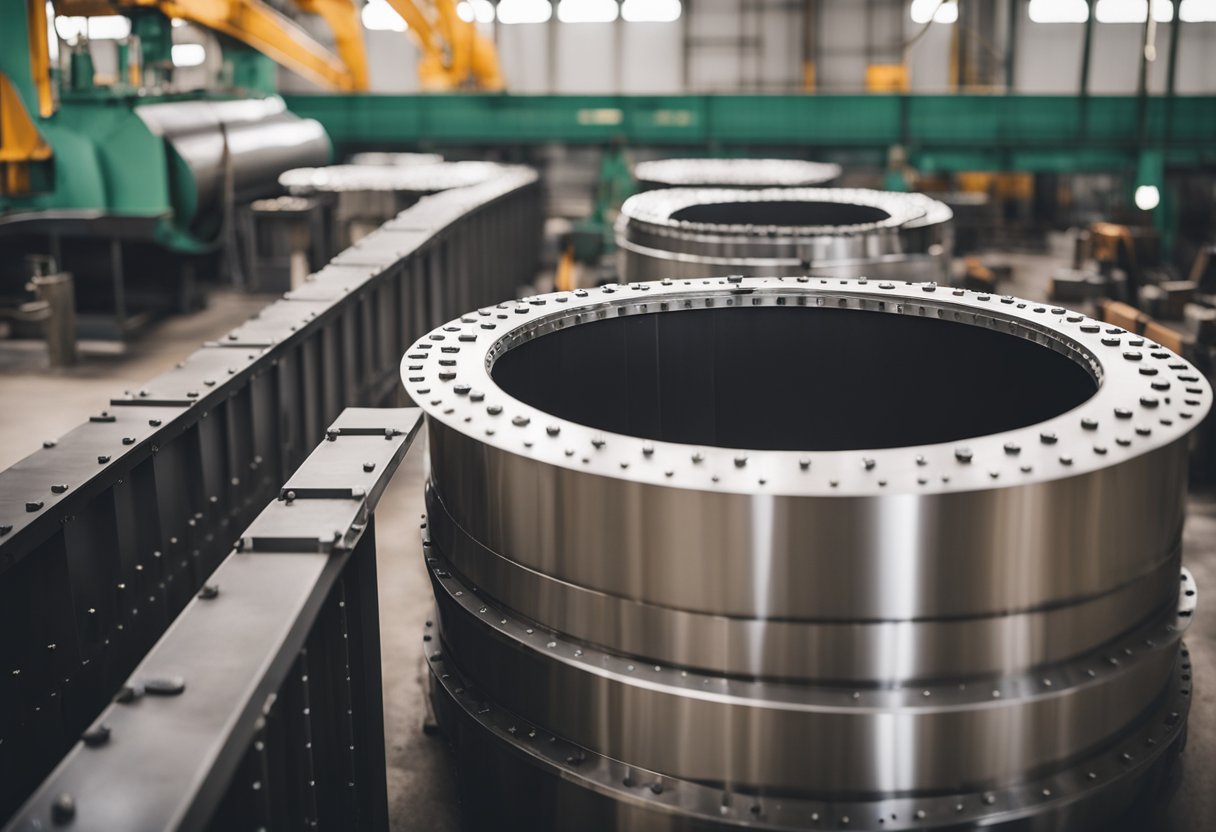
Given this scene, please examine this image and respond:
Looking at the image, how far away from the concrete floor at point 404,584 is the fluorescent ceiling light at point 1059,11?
19491 mm

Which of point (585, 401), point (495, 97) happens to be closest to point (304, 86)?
point (495, 97)

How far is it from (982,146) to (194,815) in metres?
15.4

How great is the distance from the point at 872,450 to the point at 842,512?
552mm

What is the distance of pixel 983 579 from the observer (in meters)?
2.85

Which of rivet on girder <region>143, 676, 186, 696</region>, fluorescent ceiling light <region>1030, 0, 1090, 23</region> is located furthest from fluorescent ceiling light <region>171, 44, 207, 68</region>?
rivet on girder <region>143, 676, 186, 696</region>

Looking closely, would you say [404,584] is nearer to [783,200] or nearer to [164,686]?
[164,686]

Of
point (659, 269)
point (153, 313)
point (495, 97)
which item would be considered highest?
point (495, 97)

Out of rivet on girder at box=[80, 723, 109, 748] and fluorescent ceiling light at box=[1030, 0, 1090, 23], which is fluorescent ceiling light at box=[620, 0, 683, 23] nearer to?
fluorescent ceiling light at box=[1030, 0, 1090, 23]

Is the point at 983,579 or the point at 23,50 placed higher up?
the point at 23,50

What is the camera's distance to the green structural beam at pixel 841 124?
15453 mm

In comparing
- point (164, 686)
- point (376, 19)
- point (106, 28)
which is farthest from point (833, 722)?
point (106, 28)

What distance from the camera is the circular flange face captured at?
2814 mm

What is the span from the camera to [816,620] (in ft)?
9.40

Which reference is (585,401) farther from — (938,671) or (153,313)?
(153,313)
